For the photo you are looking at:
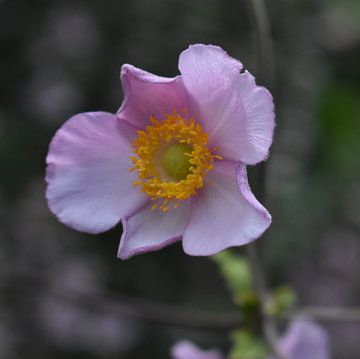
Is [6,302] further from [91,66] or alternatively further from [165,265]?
[91,66]

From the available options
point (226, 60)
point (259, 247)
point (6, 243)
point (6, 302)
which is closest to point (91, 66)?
point (6, 243)

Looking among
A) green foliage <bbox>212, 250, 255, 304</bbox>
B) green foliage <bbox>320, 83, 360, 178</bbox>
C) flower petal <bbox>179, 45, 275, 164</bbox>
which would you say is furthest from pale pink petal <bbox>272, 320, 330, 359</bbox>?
green foliage <bbox>320, 83, 360, 178</bbox>

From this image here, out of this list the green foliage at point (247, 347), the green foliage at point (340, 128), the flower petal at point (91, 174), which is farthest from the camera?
the green foliage at point (340, 128)

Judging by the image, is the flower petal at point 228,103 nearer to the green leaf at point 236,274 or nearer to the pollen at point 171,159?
the pollen at point 171,159

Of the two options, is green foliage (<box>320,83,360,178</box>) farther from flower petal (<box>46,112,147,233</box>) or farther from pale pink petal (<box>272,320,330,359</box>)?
flower petal (<box>46,112,147,233</box>)

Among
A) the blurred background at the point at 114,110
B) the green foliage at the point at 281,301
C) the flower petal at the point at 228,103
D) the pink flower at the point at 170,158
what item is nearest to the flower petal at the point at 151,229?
the pink flower at the point at 170,158

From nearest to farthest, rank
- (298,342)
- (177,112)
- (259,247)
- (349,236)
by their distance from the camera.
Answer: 1. (177,112)
2. (259,247)
3. (298,342)
4. (349,236)

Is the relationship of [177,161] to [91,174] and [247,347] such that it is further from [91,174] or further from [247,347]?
[247,347]

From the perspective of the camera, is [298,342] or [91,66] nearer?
[298,342]
